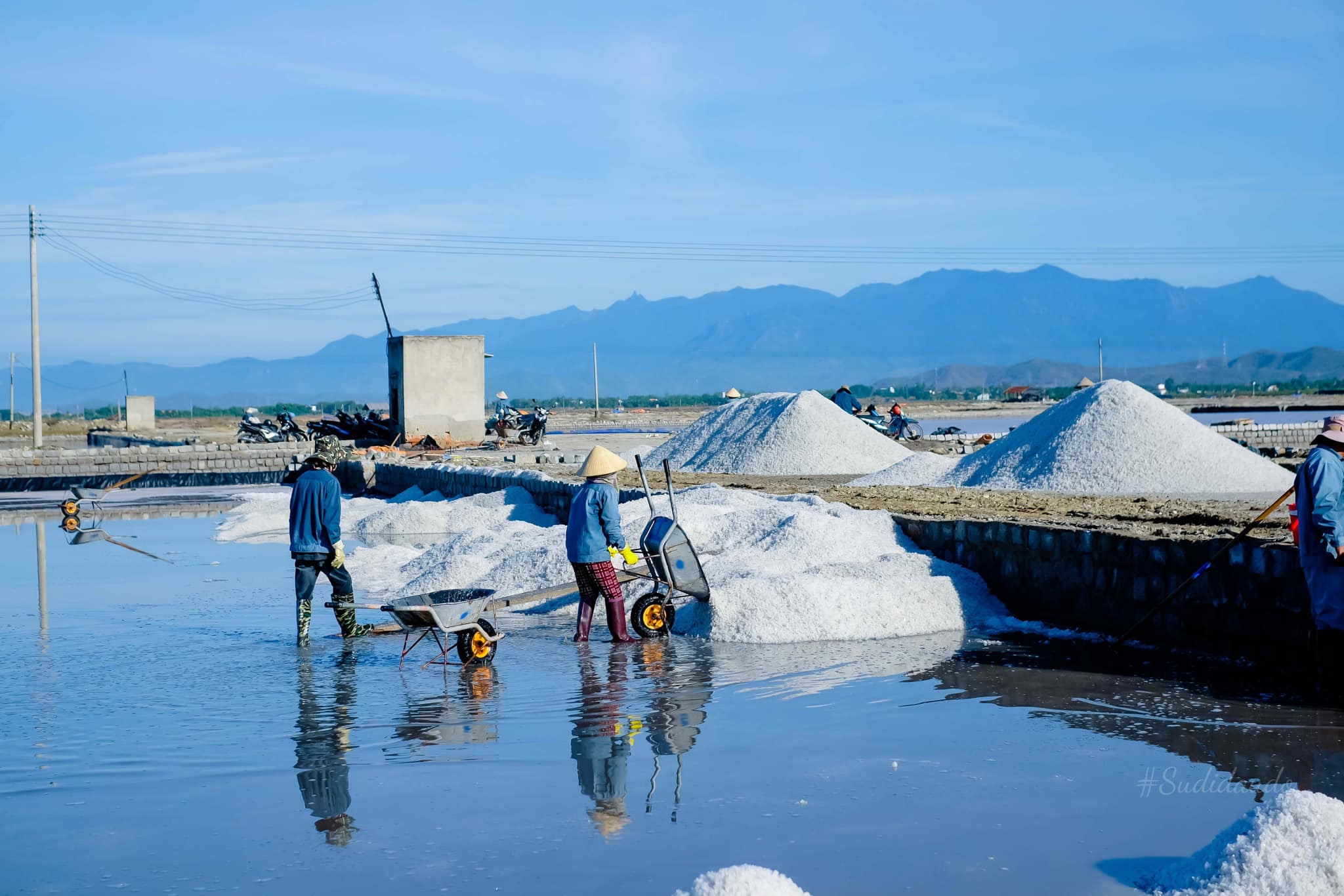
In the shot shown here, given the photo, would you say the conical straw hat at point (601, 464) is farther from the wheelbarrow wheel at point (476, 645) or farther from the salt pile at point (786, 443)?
the salt pile at point (786, 443)

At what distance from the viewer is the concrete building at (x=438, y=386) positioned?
76.2 feet

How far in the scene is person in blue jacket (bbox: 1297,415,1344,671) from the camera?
5.60m

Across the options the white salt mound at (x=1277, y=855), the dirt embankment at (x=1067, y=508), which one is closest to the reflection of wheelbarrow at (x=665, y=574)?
the dirt embankment at (x=1067, y=508)

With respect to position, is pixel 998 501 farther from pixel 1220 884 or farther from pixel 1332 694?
pixel 1220 884

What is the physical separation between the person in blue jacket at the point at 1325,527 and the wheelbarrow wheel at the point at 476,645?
4008mm

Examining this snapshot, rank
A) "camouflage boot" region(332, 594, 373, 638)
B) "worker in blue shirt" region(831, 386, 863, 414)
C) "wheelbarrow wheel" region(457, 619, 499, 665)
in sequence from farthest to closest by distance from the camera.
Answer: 1. "worker in blue shirt" region(831, 386, 863, 414)
2. "camouflage boot" region(332, 594, 373, 638)
3. "wheelbarrow wheel" region(457, 619, 499, 665)

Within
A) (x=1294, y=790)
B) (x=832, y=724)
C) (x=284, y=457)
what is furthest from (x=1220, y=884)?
(x=284, y=457)

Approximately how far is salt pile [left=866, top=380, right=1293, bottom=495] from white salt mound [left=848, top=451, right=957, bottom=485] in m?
0.14

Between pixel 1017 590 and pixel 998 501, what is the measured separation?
3.42 meters

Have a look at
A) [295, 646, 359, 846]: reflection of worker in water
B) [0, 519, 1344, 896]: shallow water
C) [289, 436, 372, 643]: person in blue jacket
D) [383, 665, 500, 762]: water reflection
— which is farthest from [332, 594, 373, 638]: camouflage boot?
A: [383, 665, 500, 762]: water reflection

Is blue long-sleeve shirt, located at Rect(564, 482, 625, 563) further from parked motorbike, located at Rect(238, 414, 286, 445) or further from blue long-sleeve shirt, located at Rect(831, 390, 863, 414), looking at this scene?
parked motorbike, located at Rect(238, 414, 286, 445)

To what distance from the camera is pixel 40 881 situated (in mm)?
3943

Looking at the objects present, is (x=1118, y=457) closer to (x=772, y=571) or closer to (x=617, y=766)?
(x=772, y=571)

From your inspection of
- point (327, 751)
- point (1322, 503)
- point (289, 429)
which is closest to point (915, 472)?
point (1322, 503)
